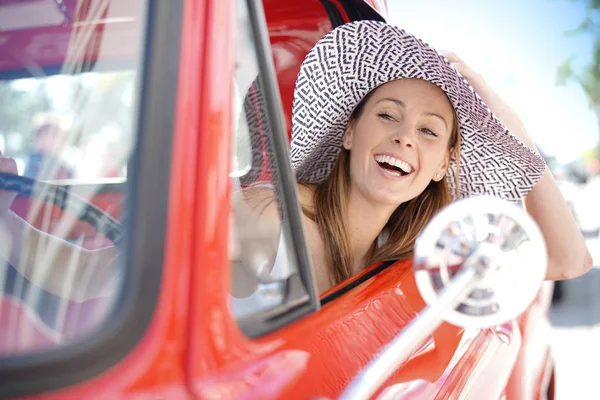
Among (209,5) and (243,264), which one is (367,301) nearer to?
(243,264)

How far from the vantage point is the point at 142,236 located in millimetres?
679

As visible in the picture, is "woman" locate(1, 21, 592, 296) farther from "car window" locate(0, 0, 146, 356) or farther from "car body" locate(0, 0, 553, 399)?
"car window" locate(0, 0, 146, 356)

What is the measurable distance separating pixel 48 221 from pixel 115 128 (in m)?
0.18

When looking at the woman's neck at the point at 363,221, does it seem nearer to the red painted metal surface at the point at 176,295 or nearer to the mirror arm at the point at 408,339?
the mirror arm at the point at 408,339

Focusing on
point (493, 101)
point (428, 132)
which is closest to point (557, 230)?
point (493, 101)

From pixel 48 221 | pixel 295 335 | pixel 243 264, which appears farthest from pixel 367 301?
pixel 48 221

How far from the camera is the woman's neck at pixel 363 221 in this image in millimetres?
1972

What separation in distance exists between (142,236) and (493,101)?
158 cm

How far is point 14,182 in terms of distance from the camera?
0.98 meters

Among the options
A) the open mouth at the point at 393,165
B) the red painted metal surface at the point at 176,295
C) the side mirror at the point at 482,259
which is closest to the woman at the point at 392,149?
the open mouth at the point at 393,165

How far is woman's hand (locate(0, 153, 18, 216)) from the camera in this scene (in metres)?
0.98

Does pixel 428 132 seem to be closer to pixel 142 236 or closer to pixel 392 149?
pixel 392 149

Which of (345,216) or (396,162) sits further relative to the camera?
(345,216)

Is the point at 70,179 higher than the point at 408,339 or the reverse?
higher
